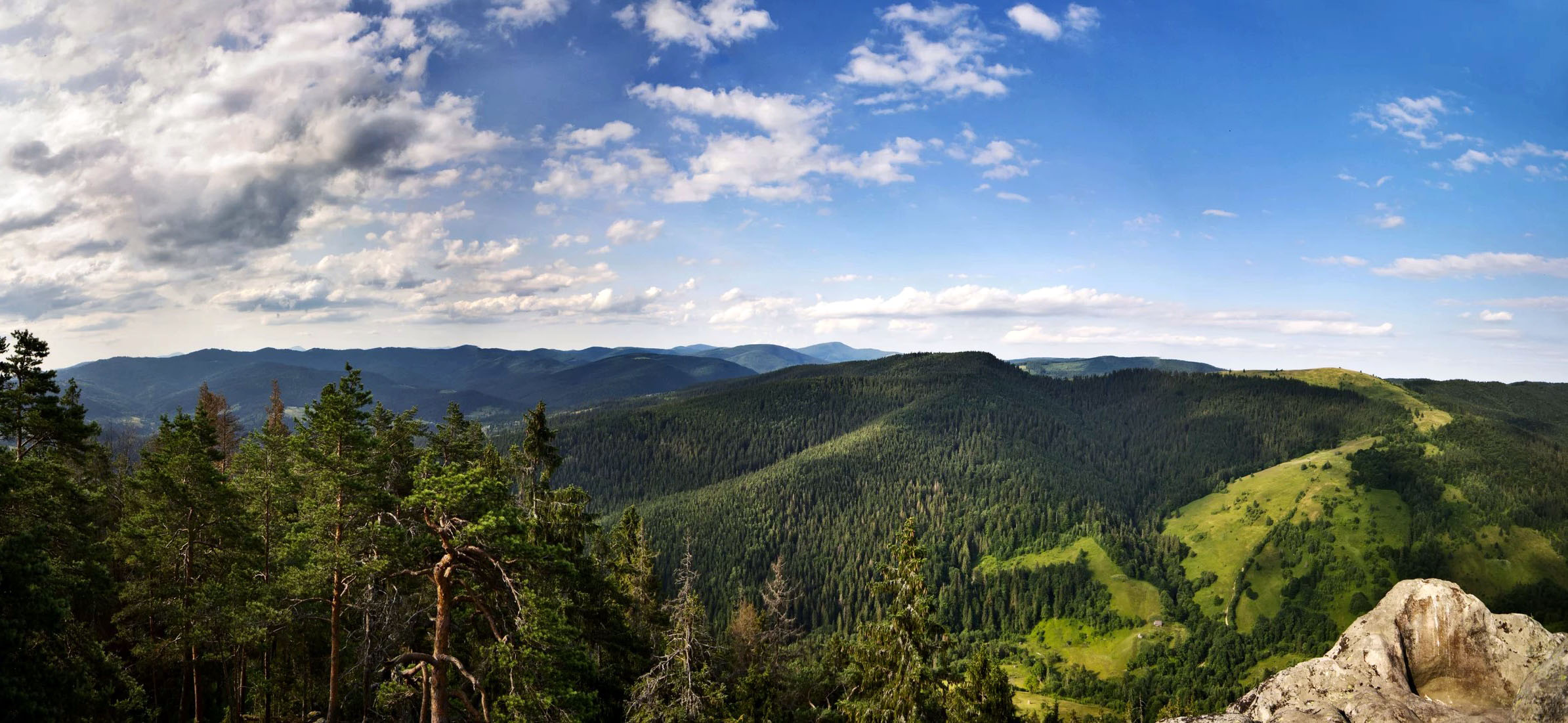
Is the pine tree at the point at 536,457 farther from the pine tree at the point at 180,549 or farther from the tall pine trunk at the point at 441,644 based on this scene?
the tall pine trunk at the point at 441,644

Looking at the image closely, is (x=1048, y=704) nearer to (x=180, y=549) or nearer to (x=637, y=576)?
(x=637, y=576)

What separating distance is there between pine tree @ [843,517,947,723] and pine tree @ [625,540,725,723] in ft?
20.7

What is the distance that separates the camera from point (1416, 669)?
17266 mm

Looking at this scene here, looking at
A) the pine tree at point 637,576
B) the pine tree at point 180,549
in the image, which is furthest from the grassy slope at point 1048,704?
the pine tree at point 180,549

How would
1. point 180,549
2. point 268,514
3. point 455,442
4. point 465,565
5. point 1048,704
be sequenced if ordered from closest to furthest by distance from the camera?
point 465,565
point 180,549
point 268,514
point 455,442
point 1048,704

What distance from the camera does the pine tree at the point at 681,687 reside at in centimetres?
2388

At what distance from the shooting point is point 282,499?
28922mm

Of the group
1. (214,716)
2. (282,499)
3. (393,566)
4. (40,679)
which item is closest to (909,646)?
(393,566)

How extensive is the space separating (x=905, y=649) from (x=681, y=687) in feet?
29.2

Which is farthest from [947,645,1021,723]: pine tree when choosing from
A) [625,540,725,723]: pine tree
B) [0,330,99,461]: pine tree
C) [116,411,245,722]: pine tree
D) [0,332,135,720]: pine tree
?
[0,330,99,461]: pine tree

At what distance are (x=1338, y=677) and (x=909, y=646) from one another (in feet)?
43.0

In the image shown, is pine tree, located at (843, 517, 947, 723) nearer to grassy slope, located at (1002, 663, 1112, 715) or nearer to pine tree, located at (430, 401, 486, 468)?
pine tree, located at (430, 401, 486, 468)

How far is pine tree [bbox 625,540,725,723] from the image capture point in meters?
23.9

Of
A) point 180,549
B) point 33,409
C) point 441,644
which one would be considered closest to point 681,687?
point 441,644
